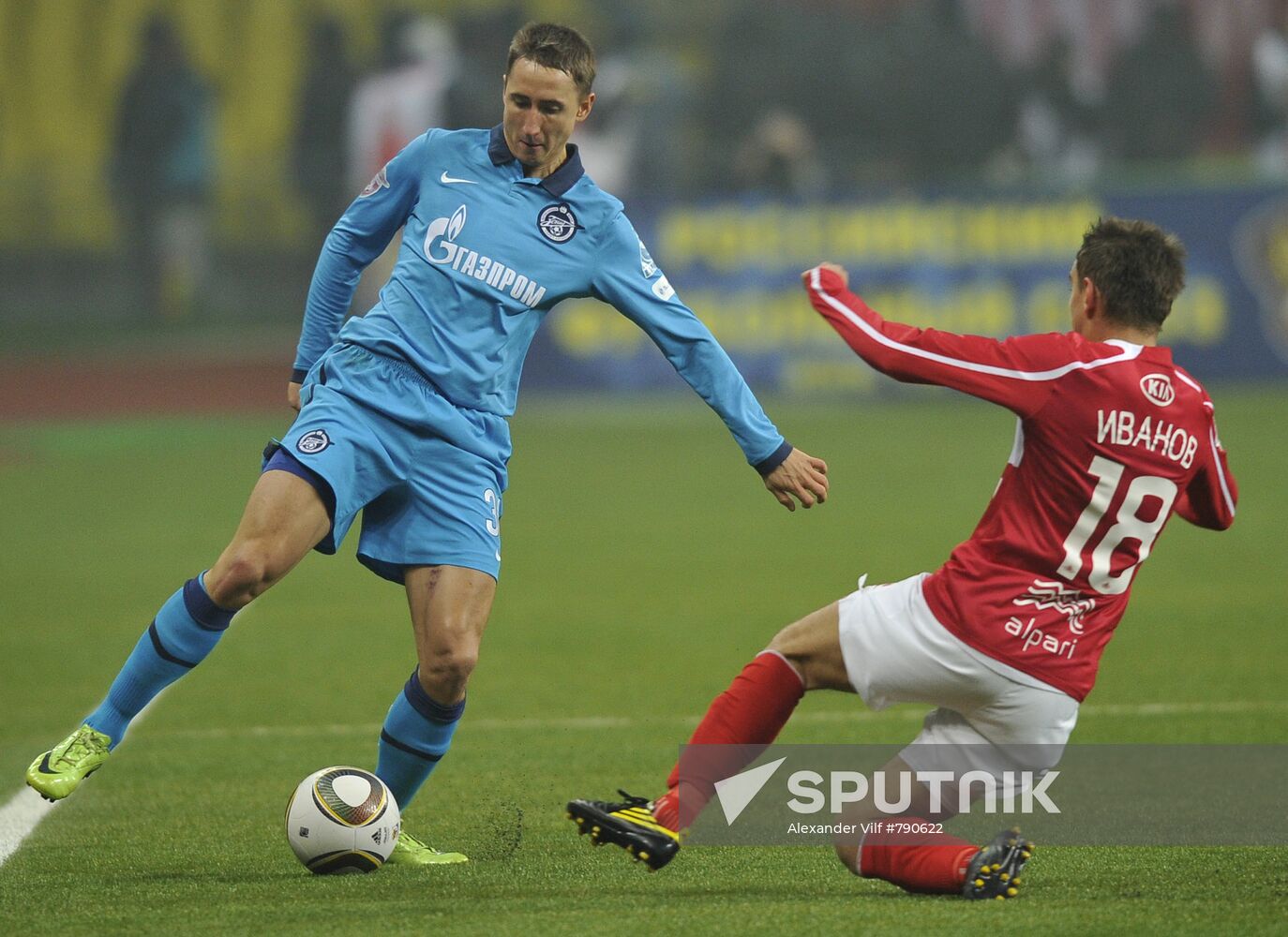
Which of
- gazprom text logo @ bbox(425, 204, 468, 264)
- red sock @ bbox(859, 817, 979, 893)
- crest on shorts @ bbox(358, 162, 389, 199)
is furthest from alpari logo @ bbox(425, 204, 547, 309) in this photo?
red sock @ bbox(859, 817, 979, 893)

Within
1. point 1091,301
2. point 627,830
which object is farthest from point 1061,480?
point 627,830

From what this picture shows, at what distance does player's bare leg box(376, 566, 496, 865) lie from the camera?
15.1 feet

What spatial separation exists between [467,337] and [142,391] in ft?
63.9

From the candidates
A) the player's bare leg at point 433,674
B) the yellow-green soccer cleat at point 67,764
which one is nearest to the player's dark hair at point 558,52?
the player's bare leg at point 433,674

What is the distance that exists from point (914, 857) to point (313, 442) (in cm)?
185

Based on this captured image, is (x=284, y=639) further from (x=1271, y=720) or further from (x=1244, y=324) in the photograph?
(x=1244, y=324)

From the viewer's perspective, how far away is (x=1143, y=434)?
396 cm

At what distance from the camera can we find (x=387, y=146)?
24969 mm

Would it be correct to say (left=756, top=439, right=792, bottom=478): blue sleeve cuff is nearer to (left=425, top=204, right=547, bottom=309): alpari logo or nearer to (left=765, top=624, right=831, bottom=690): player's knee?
(left=765, top=624, right=831, bottom=690): player's knee

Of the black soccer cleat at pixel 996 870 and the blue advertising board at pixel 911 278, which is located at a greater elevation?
the black soccer cleat at pixel 996 870

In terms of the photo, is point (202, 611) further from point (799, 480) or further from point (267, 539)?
point (799, 480)

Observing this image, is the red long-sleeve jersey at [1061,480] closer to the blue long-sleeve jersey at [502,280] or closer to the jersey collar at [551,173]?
the blue long-sleeve jersey at [502,280]

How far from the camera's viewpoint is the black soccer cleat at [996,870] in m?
3.97

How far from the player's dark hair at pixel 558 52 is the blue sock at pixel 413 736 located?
1.70m
